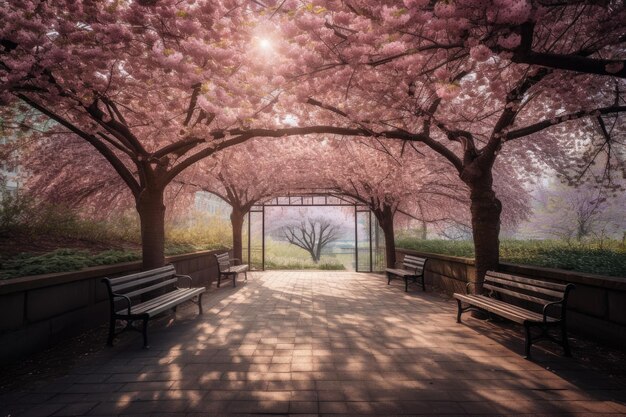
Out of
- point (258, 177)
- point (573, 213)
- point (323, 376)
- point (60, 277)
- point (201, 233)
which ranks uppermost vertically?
point (258, 177)

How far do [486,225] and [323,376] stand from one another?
13.7 ft

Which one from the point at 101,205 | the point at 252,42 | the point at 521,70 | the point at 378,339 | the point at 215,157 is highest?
the point at 252,42

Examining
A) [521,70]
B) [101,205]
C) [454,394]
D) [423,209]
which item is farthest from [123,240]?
[423,209]

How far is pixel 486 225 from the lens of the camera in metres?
5.86

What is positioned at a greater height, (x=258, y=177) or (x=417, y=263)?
(x=258, y=177)

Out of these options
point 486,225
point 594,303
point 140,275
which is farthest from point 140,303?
point 594,303

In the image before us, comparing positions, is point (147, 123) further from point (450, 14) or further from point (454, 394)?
point (454, 394)

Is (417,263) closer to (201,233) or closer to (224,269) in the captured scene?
(224,269)

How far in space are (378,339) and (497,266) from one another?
2.84 metres

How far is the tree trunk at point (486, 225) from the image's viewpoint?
585 cm

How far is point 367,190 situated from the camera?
40.7ft

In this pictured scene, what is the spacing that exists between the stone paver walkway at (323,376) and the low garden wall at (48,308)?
825mm

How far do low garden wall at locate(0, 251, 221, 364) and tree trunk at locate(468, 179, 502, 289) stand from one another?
6.67 m

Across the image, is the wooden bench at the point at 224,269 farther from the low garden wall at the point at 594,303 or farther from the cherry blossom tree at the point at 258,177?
the low garden wall at the point at 594,303
